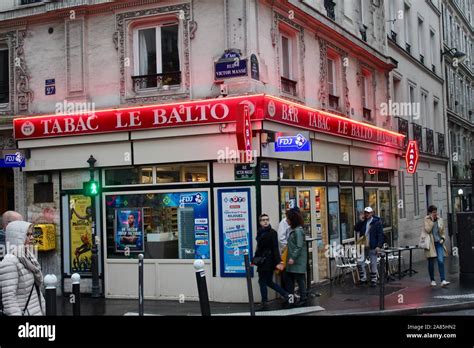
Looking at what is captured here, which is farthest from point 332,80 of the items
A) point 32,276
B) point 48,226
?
point 32,276

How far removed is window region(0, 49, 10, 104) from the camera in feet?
45.3

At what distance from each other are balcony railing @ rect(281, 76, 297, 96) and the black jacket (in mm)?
3735

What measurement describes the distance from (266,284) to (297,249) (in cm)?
87

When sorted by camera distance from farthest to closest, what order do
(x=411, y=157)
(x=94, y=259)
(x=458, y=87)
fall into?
1. (x=458, y=87)
2. (x=411, y=157)
3. (x=94, y=259)

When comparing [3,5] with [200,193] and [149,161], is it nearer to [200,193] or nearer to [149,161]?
[149,161]

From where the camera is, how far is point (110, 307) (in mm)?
11172

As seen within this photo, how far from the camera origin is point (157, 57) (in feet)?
40.9

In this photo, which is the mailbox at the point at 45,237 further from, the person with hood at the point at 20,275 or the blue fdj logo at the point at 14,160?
the person with hood at the point at 20,275

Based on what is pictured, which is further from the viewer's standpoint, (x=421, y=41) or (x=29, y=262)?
(x=421, y=41)

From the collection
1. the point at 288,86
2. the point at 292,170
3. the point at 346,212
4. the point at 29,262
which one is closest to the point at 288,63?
the point at 288,86

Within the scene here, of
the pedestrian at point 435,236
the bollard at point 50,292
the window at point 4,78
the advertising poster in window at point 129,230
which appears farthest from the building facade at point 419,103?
the bollard at point 50,292

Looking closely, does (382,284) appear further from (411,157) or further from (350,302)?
(411,157)

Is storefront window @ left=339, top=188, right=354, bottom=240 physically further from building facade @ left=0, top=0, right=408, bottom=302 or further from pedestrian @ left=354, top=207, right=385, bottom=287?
pedestrian @ left=354, top=207, right=385, bottom=287

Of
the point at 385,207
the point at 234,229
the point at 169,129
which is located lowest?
the point at 234,229
